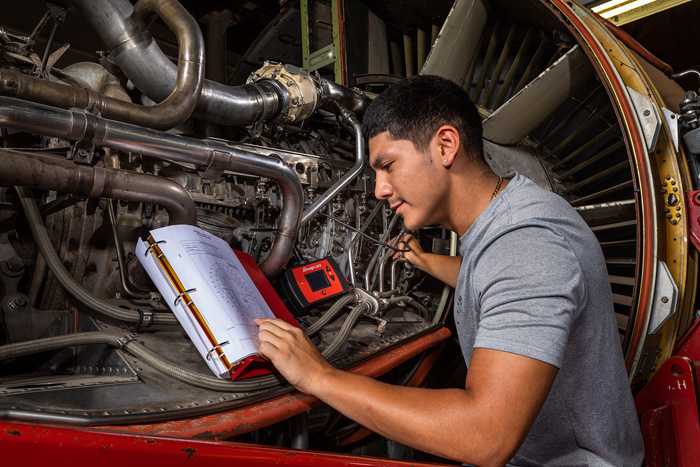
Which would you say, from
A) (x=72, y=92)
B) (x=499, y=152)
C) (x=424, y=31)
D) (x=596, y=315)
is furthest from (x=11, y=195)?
(x=424, y=31)

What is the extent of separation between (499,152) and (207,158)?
1.51 meters

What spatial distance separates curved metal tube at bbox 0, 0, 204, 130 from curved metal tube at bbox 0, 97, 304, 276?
0.26ft

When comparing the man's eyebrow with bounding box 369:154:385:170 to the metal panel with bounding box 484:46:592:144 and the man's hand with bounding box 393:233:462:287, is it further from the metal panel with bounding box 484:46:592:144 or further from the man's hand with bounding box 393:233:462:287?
the metal panel with bounding box 484:46:592:144

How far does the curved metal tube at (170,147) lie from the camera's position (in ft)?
4.05

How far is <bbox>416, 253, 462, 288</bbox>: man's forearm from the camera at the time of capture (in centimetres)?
197

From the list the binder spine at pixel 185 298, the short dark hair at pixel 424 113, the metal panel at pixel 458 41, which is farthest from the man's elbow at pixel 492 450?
the metal panel at pixel 458 41

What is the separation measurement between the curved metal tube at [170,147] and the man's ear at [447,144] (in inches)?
27.0

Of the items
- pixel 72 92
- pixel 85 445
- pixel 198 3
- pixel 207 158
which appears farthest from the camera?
pixel 198 3

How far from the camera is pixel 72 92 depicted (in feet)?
4.75

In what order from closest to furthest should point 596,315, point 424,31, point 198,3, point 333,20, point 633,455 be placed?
point 596,315, point 633,455, point 333,20, point 424,31, point 198,3

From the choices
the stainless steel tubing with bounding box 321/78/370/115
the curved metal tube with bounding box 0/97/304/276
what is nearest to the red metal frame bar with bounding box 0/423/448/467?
the curved metal tube with bounding box 0/97/304/276

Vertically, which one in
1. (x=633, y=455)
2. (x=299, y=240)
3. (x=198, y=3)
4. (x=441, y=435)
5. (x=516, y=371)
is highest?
(x=198, y=3)

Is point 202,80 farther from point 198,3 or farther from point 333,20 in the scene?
point 198,3

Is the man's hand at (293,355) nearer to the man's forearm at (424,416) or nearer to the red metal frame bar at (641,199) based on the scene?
the man's forearm at (424,416)
